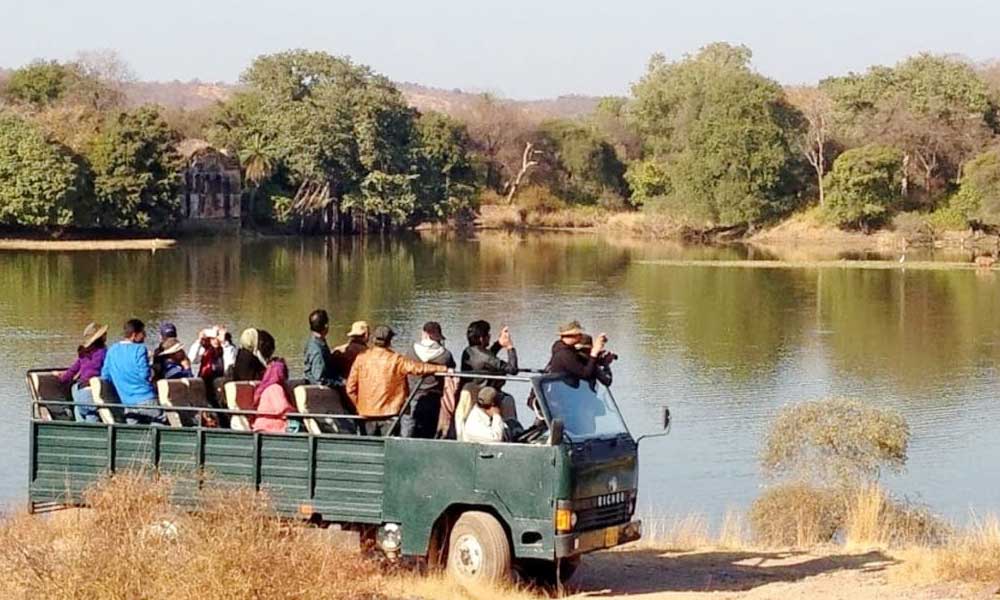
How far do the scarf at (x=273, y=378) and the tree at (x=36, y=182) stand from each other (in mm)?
64305

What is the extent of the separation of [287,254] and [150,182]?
25.2 ft

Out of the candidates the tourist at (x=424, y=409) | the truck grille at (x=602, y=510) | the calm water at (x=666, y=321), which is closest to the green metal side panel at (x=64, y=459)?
the tourist at (x=424, y=409)

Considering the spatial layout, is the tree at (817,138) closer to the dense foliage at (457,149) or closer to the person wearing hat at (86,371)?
the dense foliage at (457,149)

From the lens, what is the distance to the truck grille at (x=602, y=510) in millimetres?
11484

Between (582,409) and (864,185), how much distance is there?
77.1 metres

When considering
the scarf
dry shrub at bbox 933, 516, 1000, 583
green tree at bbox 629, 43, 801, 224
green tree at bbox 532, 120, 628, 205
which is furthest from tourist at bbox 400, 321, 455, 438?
green tree at bbox 532, 120, 628, 205

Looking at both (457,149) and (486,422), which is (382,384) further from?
(457,149)

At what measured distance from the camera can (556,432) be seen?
1125cm

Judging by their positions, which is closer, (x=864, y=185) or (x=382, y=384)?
(x=382, y=384)

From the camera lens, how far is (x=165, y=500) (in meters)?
10.4

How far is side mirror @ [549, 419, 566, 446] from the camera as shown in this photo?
11234 millimetres

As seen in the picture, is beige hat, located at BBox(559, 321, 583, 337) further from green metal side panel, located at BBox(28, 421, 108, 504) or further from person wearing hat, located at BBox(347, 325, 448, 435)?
green metal side panel, located at BBox(28, 421, 108, 504)

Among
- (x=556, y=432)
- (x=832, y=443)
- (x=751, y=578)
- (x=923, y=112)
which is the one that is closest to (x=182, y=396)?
(x=556, y=432)

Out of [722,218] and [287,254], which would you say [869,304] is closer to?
[287,254]
